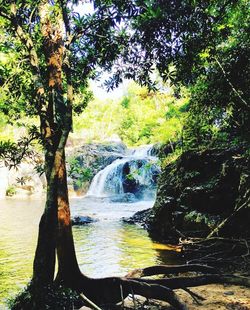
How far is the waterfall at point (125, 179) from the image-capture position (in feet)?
117

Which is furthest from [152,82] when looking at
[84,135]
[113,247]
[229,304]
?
[84,135]

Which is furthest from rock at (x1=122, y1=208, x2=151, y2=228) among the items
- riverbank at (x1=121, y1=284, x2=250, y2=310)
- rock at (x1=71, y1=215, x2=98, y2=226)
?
riverbank at (x1=121, y1=284, x2=250, y2=310)

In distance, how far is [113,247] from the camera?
1391 cm

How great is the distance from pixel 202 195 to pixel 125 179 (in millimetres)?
25264

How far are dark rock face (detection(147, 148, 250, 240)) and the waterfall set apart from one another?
63.5 feet

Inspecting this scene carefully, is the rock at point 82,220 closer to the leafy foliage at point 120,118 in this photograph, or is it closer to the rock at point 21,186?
the rock at point 21,186

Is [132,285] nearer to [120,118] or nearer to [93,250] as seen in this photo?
[93,250]

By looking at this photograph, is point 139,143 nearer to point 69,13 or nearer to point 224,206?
point 224,206

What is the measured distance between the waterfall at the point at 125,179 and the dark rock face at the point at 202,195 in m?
19.3

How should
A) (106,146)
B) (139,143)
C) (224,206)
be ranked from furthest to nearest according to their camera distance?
1. (139,143)
2. (106,146)
3. (224,206)

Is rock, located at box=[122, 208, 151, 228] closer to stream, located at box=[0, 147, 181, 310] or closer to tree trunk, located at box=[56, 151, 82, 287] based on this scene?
stream, located at box=[0, 147, 181, 310]

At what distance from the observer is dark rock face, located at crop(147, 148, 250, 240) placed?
11.3 meters

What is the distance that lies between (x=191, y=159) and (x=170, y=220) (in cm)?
269

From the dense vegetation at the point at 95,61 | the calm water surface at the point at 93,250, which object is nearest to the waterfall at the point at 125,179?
the calm water surface at the point at 93,250
